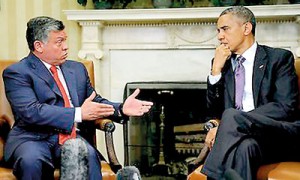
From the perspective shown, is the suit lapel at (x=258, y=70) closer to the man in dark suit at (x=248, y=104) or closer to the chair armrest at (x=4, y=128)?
the man in dark suit at (x=248, y=104)

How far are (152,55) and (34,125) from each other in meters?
1.67

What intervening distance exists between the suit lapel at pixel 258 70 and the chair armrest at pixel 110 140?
2.42 feet

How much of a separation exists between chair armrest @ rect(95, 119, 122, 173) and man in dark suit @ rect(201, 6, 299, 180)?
0.46 meters

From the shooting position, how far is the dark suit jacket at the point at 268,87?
2500 mm

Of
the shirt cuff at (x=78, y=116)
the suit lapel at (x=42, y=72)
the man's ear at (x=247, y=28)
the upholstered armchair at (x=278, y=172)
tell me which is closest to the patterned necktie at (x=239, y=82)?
the man's ear at (x=247, y=28)

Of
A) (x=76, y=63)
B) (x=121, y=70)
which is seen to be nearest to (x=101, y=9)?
(x=121, y=70)

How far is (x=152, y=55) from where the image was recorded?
4.02 metres

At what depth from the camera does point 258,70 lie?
264 cm

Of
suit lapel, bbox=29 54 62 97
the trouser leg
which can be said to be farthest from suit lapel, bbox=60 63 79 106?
the trouser leg

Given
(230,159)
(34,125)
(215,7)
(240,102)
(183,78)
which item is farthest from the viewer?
(183,78)

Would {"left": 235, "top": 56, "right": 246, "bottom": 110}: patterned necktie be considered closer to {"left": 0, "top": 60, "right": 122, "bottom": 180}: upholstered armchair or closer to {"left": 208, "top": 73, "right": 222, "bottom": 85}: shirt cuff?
{"left": 208, "top": 73, "right": 222, "bottom": 85}: shirt cuff

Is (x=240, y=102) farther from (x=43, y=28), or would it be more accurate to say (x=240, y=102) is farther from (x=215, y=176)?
(x=43, y=28)

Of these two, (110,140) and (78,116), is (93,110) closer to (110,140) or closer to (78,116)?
(78,116)

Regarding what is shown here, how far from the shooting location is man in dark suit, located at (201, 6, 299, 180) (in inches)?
90.7
